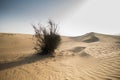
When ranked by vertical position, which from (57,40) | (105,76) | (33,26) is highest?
(33,26)

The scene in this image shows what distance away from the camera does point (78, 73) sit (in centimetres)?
580

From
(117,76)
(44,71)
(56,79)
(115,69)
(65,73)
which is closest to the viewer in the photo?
(117,76)

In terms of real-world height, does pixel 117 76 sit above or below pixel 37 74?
above

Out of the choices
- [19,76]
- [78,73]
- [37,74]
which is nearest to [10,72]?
[19,76]

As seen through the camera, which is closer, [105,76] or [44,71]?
[105,76]

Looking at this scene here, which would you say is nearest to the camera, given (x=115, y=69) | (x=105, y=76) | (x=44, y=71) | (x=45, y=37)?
(x=105, y=76)

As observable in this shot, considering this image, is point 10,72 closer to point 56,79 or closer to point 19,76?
point 19,76

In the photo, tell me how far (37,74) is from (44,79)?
2.24ft

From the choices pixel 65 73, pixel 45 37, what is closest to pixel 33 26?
pixel 45 37

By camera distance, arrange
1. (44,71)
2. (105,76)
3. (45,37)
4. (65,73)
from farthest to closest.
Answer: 1. (45,37)
2. (44,71)
3. (65,73)
4. (105,76)

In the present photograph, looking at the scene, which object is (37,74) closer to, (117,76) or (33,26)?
(117,76)

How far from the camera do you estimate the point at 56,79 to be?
5.46 metres

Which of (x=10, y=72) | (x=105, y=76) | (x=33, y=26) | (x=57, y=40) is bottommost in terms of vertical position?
(x=10, y=72)

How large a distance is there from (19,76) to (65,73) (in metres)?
2.11
